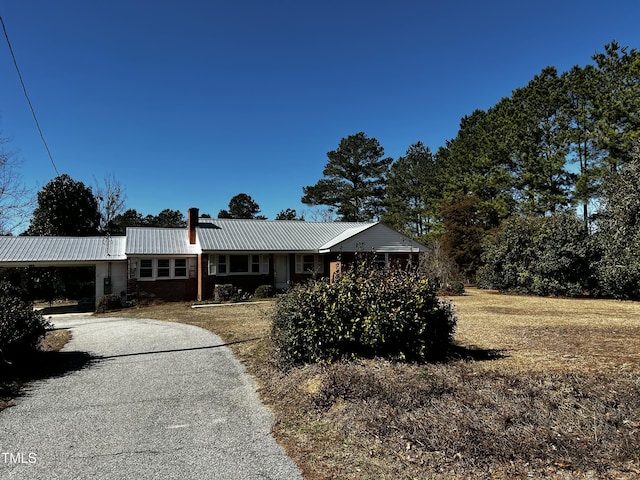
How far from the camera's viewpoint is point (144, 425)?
16.2ft

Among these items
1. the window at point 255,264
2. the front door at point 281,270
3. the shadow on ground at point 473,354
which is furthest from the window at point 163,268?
the shadow on ground at point 473,354

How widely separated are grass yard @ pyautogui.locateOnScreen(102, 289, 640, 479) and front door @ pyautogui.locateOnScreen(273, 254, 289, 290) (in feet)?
56.4

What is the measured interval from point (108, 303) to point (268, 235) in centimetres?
1037

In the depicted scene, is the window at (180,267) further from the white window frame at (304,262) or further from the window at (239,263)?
the white window frame at (304,262)

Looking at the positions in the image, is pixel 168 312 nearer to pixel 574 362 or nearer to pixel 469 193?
pixel 574 362

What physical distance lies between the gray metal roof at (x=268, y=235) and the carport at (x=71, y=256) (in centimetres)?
503

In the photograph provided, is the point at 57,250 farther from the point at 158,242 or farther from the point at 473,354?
the point at 473,354

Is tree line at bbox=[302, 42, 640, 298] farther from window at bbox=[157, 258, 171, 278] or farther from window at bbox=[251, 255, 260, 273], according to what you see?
window at bbox=[157, 258, 171, 278]

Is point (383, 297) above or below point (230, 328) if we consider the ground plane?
above

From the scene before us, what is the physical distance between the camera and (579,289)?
71.6ft

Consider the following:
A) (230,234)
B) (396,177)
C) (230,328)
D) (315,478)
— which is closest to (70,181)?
(230,234)

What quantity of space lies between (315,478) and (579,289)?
23.2m

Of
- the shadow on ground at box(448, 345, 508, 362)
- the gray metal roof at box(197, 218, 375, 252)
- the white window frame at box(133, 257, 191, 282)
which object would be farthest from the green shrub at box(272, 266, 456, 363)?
the white window frame at box(133, 257, 191, 282)

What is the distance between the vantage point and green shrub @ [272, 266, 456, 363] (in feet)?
21.4
